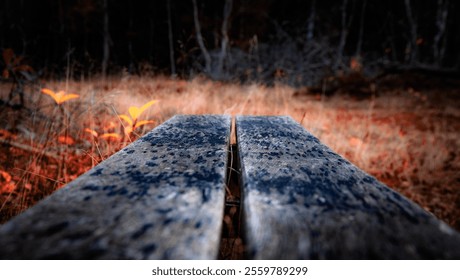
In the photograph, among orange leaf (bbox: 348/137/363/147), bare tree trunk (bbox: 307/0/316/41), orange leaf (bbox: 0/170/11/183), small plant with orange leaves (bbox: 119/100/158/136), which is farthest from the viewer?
bare tree trunk (bbox: 307/0/316/41)

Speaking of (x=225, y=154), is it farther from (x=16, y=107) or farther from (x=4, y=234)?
(x=16, y=107)

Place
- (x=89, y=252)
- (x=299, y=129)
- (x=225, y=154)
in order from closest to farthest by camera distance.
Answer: (x=89, y=252) < (x=225, y=154) < (x=299, y=129)

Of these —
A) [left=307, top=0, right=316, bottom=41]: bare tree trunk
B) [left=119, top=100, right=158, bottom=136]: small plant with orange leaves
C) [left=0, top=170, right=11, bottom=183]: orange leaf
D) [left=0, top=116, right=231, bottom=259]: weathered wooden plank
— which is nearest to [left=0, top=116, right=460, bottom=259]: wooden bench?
[left=0, top=116, right=231, bottom=259]: weathered wooden plank

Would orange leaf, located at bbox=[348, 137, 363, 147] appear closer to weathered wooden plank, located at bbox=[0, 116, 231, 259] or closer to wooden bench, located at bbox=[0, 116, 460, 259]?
wooden bench, located at bbox=[0, 116, 460, 259]

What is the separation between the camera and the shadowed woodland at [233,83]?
6.00ft

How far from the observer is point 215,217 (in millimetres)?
363

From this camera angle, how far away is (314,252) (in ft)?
1.01

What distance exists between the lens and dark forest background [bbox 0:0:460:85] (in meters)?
9.23

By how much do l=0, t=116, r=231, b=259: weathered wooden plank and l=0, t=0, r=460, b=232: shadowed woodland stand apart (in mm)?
651

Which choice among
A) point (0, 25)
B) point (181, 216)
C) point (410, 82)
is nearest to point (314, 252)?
point (181, 216)

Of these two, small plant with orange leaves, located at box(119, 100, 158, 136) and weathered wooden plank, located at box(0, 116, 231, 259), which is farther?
small plant with orange leaves, located at box(119, 100, 158, 136)

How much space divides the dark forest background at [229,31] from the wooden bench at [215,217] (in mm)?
8384
